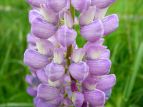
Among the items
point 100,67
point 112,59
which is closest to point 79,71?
point 100,67

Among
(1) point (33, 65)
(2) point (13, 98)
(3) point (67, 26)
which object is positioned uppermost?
(3) point (67, 26)

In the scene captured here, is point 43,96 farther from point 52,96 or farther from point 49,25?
point 49,25

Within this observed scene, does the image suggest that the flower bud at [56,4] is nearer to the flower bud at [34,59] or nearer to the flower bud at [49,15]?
the flower bud at [49,15]

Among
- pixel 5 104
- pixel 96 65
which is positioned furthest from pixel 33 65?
pixel 5 104

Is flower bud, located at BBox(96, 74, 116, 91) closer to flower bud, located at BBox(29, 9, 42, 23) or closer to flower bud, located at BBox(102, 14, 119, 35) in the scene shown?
flower bud, located at BBox(102, 14, 119, 35)

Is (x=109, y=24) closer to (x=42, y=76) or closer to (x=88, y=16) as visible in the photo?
(x=88, y=16)

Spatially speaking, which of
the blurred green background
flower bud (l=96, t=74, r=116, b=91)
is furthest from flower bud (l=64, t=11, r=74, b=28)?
the blurred green background
